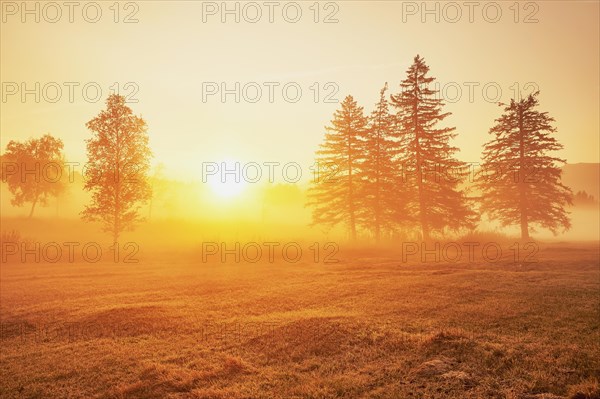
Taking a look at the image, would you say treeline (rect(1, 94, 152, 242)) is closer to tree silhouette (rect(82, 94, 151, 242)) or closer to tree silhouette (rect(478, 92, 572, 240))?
tree silhouette (rect(82, 94, 151, 242))

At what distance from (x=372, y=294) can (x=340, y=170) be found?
24098 mm

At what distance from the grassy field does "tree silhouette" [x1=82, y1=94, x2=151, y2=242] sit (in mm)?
13642

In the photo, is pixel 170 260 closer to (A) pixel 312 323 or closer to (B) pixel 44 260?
(B) pixel 44 260

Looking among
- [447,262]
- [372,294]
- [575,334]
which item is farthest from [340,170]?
[575,334]

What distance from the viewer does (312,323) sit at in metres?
10.5

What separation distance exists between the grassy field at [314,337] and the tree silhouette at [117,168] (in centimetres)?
1364

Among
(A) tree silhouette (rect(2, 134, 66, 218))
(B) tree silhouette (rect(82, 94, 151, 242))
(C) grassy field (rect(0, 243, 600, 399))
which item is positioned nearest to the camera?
(C) grassy field (rect(0, 243, 600, 399))

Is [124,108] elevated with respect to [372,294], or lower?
elevated

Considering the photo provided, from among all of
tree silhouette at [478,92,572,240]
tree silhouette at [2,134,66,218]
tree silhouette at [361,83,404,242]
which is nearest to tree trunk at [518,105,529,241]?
tree silhouette at [478,92,572,240]

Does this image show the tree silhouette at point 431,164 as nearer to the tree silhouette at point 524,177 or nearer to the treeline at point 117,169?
the tree silhouette at point 524,177

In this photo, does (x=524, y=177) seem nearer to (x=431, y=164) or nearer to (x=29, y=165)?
(x=431, y=164)

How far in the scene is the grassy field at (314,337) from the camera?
692 cm

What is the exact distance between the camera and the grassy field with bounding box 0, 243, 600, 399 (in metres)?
6.92

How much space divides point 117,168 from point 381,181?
25.1 meters
